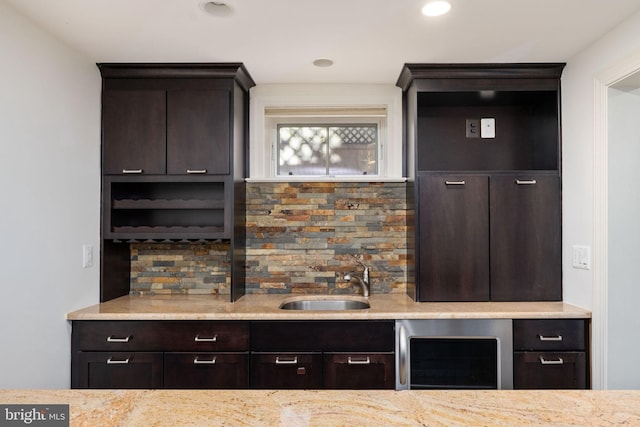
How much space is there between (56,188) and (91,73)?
32.0 inches

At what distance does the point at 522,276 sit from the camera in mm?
2625

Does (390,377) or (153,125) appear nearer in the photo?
(390,377)

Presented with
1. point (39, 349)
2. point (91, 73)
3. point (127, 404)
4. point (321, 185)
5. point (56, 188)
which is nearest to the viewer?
point (127, 404)

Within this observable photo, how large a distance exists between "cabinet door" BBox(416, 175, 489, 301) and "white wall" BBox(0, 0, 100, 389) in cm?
206

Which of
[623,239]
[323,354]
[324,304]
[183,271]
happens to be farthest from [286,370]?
[623,239]

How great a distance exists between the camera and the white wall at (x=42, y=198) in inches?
74.7

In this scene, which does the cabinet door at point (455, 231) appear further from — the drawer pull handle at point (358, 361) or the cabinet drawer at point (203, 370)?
the cabinet drawer at point (203, 370)

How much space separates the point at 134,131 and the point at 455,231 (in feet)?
7.05

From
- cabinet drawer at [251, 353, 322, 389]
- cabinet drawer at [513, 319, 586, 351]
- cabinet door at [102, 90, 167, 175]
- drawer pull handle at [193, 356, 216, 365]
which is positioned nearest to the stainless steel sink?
cabinet drawer at [251, 353, 322, 389]

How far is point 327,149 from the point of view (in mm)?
3053

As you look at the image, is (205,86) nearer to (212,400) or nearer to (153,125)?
(153,125)

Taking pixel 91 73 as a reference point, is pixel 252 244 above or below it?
below

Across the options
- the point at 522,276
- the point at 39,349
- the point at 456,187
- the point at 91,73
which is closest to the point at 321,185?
the point at 456,187

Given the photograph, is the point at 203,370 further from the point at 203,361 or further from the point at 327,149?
the point at 327,149
